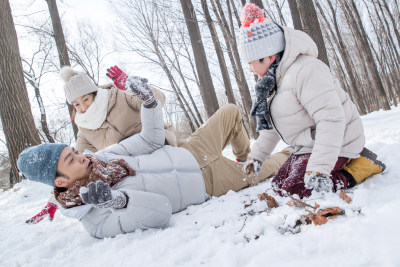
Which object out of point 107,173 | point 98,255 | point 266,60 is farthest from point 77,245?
point 266,60

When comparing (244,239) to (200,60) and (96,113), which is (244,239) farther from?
(200,60)

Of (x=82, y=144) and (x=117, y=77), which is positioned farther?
(x=82, y=144)

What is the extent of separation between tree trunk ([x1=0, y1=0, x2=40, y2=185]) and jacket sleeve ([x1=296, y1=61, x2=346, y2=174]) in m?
5.50

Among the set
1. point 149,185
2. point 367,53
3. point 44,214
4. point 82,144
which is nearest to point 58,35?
point 82,144

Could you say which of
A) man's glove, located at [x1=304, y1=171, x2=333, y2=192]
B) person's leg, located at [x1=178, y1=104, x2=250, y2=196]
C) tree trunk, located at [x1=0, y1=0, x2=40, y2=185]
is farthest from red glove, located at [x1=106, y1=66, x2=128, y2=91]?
tree trunk, located at [x1=0, y1=0, x2=40, y2=185]

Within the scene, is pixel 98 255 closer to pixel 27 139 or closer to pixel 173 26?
pixel 27 139

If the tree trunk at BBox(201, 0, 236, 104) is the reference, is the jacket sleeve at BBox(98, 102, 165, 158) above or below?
below

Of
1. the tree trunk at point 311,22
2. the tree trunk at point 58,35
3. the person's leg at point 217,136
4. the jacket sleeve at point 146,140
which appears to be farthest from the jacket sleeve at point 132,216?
the tree trunk at point 58,35

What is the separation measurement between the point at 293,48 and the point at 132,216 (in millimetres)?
1598

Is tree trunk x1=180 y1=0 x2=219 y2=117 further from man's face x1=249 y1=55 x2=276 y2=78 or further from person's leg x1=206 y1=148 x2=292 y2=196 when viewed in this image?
man's face x1=249 y1=55 x2=276 y2=78

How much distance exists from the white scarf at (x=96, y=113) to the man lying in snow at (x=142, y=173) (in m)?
0.62

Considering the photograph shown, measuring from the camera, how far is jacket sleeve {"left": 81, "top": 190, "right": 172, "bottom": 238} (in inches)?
68.9

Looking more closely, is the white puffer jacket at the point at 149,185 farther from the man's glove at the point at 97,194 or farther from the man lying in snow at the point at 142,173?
the man's glove at the point at 97,194

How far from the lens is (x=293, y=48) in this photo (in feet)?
5.96
